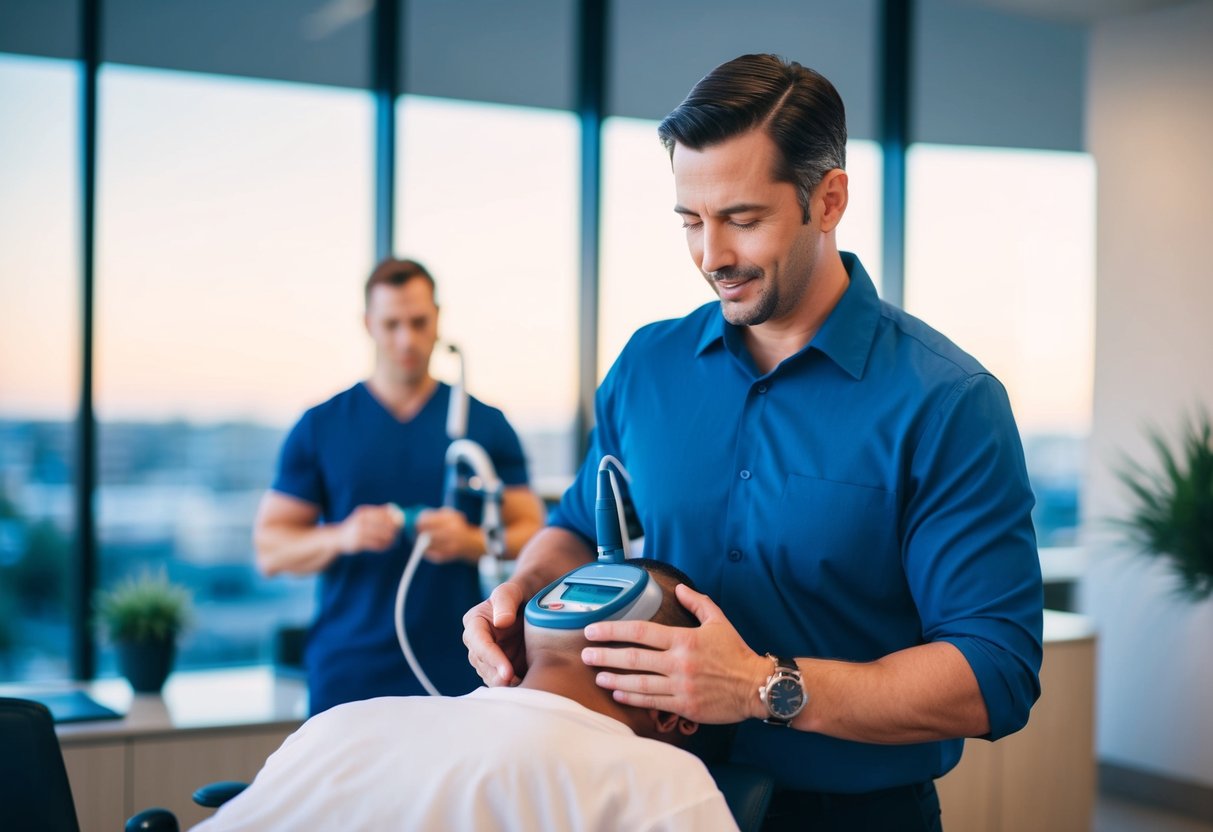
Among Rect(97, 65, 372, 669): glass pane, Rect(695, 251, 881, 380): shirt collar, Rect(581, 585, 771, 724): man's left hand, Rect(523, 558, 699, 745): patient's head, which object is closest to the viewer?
Rect(581, 585, 771, 724): man's left hand

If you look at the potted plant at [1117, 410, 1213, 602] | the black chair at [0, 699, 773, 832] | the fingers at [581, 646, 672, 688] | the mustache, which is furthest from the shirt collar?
the potted plant at [1117, 410, 1213, 602]

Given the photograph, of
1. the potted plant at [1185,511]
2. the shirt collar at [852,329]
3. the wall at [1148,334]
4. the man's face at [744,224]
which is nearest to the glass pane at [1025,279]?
the wall at [1148,334]

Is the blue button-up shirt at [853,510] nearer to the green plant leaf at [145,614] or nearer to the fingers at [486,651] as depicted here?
the fingers at [486,651]

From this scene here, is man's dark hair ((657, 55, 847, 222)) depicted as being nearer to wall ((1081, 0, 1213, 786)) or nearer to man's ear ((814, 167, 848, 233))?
man's ear ((814, 167, 848, 233))

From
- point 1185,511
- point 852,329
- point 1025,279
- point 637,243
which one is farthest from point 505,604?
point 1025,279

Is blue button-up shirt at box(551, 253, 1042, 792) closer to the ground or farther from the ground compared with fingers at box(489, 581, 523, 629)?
farther from the ground

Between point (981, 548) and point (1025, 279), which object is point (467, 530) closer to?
point (981, 548)

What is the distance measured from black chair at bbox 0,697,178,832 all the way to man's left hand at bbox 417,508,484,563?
1.05 m

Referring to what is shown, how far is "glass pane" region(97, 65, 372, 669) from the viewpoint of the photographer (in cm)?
390

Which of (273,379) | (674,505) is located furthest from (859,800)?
(273,379)

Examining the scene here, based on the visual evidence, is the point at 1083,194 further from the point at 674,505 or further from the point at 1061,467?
the point at 674,505

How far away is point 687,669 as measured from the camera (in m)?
1.33

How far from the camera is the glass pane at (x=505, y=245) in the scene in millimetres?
4383

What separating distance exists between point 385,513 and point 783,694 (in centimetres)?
157
